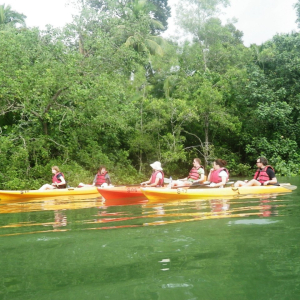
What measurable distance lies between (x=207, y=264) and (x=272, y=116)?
18.3m

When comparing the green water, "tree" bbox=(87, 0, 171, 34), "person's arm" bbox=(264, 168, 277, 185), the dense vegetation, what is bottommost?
the green water

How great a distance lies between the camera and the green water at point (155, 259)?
2.02 metres

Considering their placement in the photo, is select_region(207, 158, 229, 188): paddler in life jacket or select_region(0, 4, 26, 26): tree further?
select_region(0, 4, 26, 26): tree

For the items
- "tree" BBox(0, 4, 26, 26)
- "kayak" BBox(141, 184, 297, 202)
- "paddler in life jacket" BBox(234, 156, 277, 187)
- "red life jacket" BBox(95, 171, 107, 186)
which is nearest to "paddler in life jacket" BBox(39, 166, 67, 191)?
"red life jacket" BBox(95, 171, 107, 186)

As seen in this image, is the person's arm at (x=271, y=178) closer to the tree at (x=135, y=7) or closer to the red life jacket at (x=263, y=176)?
the red life jacket at (x=263, y=176)

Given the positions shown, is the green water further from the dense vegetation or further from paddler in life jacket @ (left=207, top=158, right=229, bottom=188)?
the dense vegetation

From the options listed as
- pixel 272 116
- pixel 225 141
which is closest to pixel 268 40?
pixel 272 116

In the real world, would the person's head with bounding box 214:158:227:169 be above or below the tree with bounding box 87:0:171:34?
below

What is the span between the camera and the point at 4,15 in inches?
954

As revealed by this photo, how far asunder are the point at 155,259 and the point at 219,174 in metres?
5.71

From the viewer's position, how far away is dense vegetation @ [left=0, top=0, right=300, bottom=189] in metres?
13.8

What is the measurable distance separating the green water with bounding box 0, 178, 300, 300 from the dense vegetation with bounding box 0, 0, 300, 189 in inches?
375

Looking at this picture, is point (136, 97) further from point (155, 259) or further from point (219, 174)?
point (155, 259)

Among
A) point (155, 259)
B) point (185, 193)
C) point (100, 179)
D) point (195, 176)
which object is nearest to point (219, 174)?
point (185, 193)
